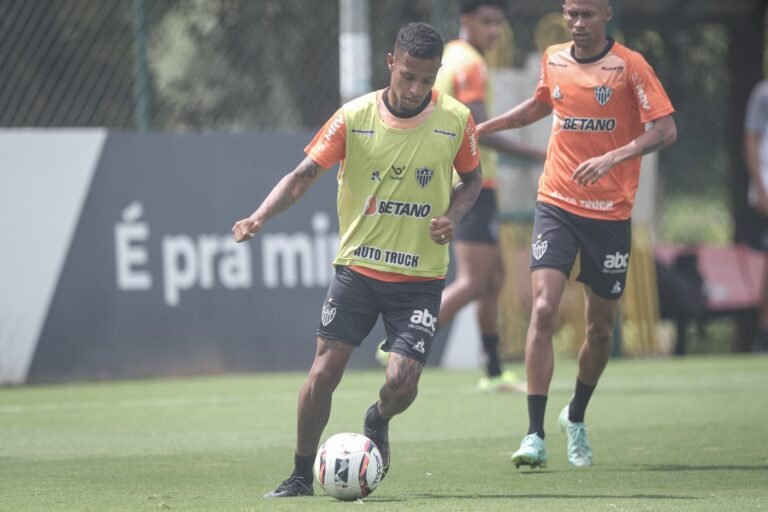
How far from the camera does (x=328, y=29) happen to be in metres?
15.2

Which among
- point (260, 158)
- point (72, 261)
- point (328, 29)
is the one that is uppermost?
point (328, 29)

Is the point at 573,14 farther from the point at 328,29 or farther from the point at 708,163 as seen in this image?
the point at 708,163

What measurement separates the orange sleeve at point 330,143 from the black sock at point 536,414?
173 centimetres

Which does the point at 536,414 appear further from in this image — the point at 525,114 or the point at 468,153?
the point at 525,114

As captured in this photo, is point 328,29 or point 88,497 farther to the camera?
point 328,29

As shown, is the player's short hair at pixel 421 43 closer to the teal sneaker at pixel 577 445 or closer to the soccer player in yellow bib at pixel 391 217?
the soccer player in yellow bib at pixel 391 217

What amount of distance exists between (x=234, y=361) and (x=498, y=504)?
7421 mm

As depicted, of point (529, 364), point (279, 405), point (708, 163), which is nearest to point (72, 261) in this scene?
point (279, 405)

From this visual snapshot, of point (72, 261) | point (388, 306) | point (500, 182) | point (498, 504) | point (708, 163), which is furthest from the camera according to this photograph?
point (708, 163)

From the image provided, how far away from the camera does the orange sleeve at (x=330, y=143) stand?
652 centimetres

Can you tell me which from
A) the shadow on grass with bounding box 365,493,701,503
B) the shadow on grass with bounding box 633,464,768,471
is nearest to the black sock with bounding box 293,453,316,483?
the shadow on grass with bounding box 365,493,701,503

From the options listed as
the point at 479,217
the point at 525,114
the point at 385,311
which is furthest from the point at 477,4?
the point at 385,311

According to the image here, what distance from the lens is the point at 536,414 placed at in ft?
24.6

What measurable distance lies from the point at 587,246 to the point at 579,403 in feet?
2.64
